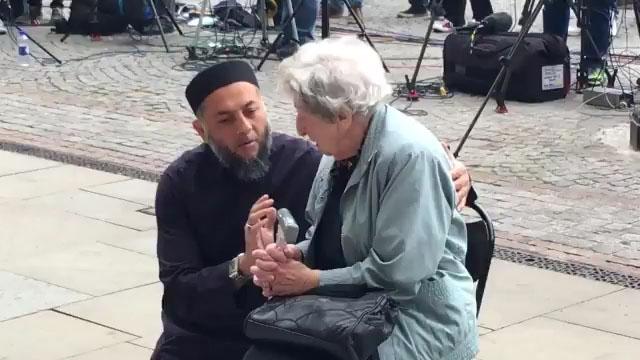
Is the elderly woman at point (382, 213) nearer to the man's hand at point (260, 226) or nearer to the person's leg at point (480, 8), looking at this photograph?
the man's hand at point (260, 226)

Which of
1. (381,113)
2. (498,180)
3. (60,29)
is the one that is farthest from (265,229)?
(60,29)

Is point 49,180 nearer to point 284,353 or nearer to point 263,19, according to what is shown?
point 284,353

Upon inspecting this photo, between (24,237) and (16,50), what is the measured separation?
683cm

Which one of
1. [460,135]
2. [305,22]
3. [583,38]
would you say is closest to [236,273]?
[460,135]

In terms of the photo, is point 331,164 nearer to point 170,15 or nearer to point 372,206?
point 372,206

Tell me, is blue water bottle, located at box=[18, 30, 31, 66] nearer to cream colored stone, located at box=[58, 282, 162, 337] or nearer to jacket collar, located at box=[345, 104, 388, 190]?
cream colored stone, located at box=[58, 282, 162, 337]

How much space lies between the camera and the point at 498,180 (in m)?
7.62

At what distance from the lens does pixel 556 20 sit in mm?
10953

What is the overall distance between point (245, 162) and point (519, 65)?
646 centimetres

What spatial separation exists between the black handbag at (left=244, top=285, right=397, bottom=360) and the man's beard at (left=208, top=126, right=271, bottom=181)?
0.63 metres

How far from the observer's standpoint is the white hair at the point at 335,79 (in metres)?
3.03

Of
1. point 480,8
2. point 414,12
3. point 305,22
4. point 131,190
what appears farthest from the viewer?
point 414,12

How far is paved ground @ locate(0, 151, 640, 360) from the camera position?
5.00 metres

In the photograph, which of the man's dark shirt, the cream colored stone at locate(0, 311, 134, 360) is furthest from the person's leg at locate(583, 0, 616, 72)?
the man's dark shirt
